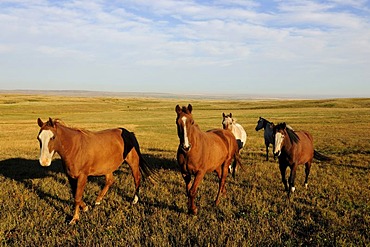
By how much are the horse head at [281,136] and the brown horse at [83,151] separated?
156 inches

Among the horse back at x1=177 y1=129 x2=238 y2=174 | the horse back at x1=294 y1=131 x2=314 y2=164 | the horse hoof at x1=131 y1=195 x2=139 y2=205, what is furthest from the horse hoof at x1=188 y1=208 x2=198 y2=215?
the horse back at x1=294 y1=131 x2=314 y2=164

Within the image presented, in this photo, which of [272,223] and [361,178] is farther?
[361,178]

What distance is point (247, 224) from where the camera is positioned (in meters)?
5.52

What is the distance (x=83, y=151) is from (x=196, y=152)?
2560 millimetres

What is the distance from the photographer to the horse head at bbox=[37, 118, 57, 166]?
18.0 feet

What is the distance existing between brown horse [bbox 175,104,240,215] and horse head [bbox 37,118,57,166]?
2556mm

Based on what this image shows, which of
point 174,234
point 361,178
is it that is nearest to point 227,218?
point 174,234

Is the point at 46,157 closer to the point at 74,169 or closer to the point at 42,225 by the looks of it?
the point at 74,169

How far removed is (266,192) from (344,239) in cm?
308

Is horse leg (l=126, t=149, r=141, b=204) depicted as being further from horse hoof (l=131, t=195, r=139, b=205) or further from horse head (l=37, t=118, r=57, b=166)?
horse head (l=37, t=118, r=57, b=166)

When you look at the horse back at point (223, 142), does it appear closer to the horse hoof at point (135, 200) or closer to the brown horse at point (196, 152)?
the brown horse at point (196, 152)

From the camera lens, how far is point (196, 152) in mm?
6254

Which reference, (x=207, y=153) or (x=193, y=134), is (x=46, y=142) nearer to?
(x=193, y=134)

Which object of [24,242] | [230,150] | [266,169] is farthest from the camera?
[266,169]
